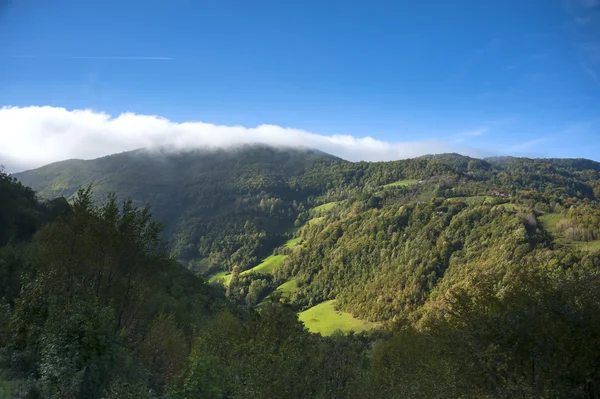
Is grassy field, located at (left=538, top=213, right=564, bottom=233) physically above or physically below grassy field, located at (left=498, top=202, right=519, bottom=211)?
below

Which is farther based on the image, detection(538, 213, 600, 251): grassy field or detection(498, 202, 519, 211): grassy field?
detection(498, 202, 519, 211): grassy field

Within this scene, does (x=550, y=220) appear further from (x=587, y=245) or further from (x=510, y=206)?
(x=587, y=245)

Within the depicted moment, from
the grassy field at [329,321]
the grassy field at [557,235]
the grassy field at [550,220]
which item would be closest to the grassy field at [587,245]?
the grassy field at [557,235]

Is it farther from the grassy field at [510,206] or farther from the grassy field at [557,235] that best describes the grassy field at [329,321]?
the grassy field at [510,206]

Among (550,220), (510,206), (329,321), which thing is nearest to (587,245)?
(550,220)

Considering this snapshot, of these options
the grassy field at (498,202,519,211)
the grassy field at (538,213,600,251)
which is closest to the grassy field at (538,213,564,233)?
the grassy field at (538,213,600,251)

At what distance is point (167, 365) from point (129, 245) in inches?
506

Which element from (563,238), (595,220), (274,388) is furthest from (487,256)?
(274,388)

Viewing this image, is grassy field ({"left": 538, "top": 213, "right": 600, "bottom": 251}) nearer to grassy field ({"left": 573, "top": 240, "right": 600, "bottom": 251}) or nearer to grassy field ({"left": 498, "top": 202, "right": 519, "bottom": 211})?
grassy field ({"left": 573, "top": 240, "right": 600, "bottom": 251})

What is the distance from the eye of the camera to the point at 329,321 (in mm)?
170500

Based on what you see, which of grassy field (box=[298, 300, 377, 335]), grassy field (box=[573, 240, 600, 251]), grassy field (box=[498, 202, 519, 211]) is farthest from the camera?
grassy field (box=[498, 202, 519, 211])

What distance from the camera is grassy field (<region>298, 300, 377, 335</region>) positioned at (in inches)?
6216

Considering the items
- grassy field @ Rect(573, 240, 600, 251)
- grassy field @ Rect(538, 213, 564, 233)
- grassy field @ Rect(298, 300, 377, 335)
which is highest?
grassy field @ Rect(538, 213, 564, 233)

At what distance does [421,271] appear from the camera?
174m
